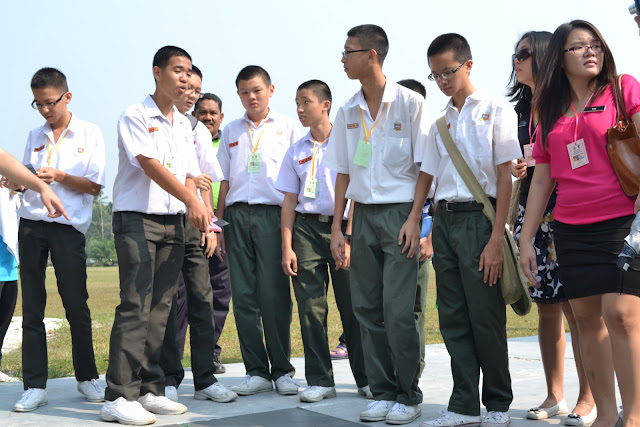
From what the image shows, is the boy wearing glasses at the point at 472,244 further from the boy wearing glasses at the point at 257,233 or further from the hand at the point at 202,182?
the hand at the point at 202,182

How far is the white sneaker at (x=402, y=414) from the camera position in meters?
4.16

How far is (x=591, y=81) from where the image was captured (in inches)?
141

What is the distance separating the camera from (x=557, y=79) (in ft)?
12.0

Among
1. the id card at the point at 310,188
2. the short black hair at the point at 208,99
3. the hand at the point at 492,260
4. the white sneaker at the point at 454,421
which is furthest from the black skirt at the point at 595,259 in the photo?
the short black hair at the point at 208,99

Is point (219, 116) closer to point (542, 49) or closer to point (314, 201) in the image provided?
point (314, 201)

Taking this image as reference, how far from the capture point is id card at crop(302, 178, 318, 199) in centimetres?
505

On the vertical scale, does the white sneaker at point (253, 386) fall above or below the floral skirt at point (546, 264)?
below

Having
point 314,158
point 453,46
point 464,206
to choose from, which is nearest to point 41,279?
point 314,158

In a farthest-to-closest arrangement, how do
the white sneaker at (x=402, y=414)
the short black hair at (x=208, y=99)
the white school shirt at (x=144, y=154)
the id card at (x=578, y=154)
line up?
the short black hair at (x=208, y=99)
the white school shirt at (x=144, y=154)
the white sneaker at (x=402, y=414)
the id card at (x=578, y=154)

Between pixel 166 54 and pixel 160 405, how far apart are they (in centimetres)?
212

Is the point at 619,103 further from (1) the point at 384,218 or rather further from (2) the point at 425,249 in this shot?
(2) the point at 425,249

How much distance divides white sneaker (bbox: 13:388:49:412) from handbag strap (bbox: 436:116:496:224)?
2889 mm

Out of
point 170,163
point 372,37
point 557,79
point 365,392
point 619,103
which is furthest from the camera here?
point 365,392

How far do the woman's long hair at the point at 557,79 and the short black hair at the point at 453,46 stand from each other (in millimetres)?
581
